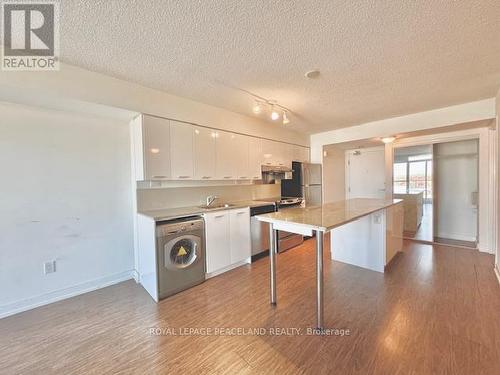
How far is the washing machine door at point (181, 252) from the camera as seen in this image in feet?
7.90

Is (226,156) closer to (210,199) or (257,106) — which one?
(210,199)

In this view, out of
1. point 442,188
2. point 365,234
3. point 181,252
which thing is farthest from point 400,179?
point 181,252

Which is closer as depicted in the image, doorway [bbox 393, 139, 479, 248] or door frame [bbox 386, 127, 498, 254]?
door frame [bbox 386, 127, 498, 254]

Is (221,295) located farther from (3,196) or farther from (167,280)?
(3,196)

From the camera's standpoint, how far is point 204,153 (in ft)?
10.2

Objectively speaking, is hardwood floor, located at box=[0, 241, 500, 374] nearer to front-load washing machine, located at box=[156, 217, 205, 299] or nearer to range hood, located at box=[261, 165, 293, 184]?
front-load washing machine, located at box=[156, 217, 205, 299]

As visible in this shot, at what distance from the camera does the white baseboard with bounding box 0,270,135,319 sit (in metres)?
2.15

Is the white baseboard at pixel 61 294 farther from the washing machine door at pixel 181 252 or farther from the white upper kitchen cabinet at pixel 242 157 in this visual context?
the white upper kitchen cabinet at pixel 242 157

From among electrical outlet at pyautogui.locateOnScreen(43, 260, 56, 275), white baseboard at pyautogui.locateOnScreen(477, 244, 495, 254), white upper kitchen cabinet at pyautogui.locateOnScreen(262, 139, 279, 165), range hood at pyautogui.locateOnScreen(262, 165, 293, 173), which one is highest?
white upper kitchen cabinet at pyautogui.locateOnScreen(262, 139, 279, 165)

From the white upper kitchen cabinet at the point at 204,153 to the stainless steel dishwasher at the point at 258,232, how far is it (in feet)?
2.97

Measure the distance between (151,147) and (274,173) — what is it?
2.60m

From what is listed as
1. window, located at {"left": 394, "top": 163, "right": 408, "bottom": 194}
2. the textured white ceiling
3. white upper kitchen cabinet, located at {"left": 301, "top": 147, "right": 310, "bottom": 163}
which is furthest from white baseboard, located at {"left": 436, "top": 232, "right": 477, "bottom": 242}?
white upper kitchen cabinet, located at {"left": 301, "top": 147, "right": 310, "bottom": 163}

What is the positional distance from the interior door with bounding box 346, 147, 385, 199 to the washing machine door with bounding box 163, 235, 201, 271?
185 inches

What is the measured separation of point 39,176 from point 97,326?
168cm
